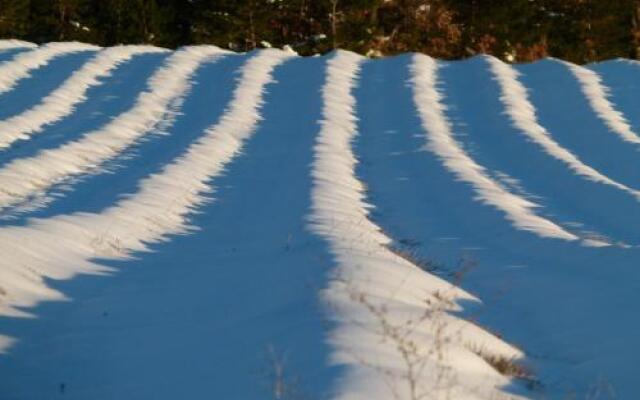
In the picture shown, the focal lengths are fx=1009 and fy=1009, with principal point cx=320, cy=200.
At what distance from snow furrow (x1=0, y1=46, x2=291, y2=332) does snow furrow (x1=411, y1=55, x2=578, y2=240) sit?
2.28 meters

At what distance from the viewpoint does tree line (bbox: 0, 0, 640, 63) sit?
32969 millimetres

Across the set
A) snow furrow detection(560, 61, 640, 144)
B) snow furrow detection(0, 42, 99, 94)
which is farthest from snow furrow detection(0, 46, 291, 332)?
snow furrow detection(560, 61, 640, 144)

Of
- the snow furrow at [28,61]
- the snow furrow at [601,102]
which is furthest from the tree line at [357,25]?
the snow furrow at [601,102]

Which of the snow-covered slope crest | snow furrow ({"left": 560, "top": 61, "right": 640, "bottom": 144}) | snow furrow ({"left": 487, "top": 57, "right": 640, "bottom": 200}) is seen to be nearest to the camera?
the snow-covered slope crest

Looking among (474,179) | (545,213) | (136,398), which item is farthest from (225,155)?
(136,398)

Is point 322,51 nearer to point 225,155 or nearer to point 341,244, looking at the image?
point 225,155

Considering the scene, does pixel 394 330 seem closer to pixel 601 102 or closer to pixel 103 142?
pixel 103 142

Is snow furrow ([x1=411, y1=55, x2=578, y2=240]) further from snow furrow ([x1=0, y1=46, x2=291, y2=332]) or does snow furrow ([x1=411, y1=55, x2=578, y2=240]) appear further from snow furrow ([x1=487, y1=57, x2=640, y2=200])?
snow furrow ([x1=0, y1=46, x2=291, y2=332])

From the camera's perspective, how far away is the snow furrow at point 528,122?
1004cm

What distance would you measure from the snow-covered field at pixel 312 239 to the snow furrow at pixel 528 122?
0.06 meters

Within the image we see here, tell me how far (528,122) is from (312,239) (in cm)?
750

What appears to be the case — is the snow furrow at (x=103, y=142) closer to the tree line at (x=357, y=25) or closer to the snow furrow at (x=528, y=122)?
the snow furrow at (x=528, y=122)

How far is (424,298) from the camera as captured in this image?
505 cm

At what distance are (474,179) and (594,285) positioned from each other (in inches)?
140
